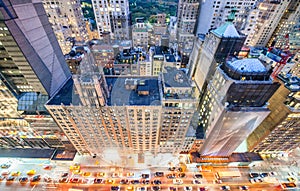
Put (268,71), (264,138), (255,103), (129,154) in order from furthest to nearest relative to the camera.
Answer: (129,154) < (264,138) < (255,103) < (268,71)

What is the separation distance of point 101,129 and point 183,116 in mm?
27965

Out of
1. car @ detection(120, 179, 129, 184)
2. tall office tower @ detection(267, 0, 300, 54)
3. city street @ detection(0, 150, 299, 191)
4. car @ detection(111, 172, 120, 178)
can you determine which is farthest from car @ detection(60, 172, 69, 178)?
tall office tower @ detection(267, 0, 300, 54)

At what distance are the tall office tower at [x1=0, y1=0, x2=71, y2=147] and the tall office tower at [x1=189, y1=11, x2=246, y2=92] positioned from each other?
5598 cm

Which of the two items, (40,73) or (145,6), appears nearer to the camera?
(40,73)

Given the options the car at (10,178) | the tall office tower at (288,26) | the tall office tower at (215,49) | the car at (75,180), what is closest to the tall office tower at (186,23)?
the tall office tower at (215,49)

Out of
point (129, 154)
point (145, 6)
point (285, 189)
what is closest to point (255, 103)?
point (285, 189)

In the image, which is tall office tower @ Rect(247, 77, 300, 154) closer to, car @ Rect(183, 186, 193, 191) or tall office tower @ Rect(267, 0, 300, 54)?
car @ Rect(183, 186, 193, 191)

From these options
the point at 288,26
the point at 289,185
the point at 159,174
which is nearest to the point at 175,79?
the point at 159,174

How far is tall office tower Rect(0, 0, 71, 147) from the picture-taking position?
112ft

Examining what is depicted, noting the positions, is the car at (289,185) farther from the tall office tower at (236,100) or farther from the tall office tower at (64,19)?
the tall office tower at (64,19)

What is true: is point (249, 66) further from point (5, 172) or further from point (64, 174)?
point (5, 172)

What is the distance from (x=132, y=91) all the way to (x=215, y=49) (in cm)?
3154

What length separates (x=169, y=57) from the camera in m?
69.0

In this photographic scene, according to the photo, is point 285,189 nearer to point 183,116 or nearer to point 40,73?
point 183,116
